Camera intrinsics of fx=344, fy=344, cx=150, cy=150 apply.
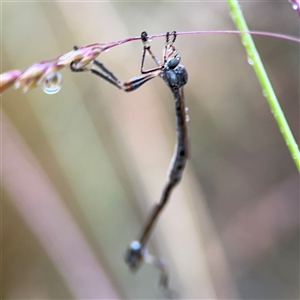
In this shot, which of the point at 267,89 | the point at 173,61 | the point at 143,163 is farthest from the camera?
the point at 143,163

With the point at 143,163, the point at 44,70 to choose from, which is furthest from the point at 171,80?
the point at 143,163

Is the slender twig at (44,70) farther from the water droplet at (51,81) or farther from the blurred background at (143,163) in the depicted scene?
the blurred background at (143,163)

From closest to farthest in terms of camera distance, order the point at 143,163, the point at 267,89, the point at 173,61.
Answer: the point at 267,89 < the point at 173,61 < the point at 143,163

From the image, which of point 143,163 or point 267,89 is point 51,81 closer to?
point 267,89

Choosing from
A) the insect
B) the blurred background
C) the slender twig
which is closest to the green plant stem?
the slender twig

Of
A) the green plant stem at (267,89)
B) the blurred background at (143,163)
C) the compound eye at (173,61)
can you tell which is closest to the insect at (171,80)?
the compound eye at (173,61)

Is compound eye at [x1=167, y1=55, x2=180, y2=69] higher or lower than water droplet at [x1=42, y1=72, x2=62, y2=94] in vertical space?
lower

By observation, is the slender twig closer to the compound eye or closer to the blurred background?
the compound eye

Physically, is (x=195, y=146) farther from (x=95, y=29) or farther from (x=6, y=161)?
(x=6, y=161)
